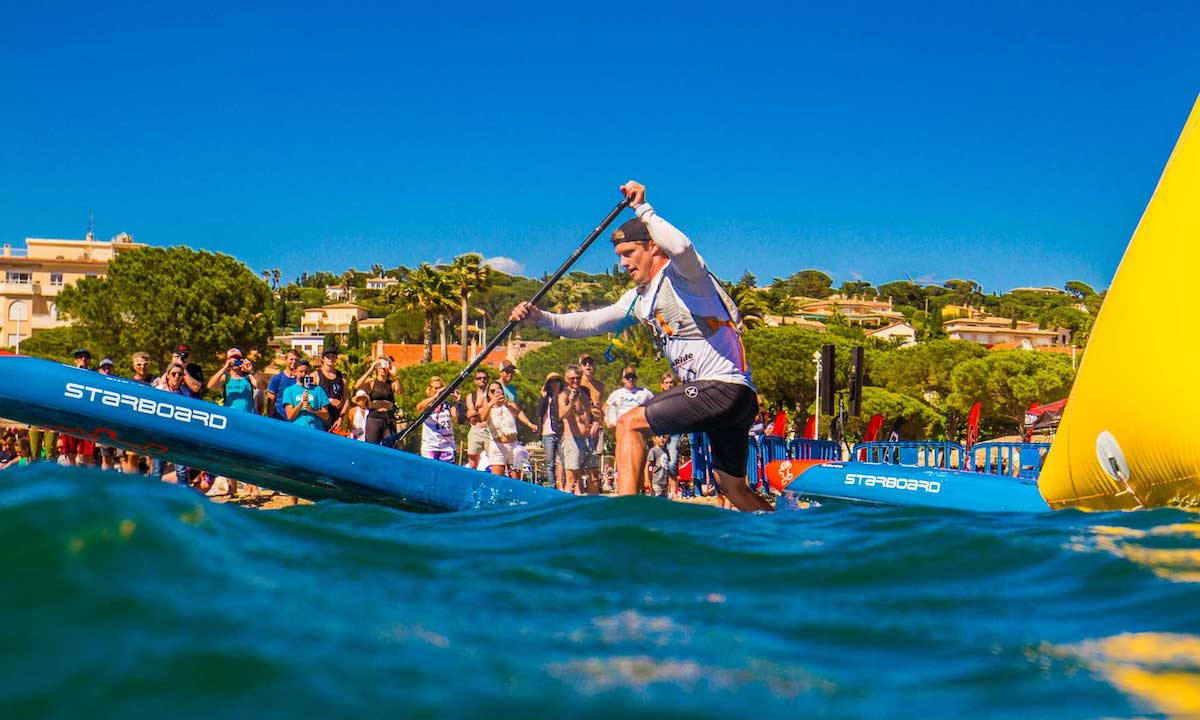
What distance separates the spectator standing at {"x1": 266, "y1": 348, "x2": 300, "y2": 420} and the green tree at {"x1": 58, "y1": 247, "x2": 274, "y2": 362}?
46530 mm

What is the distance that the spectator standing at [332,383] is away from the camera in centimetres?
823

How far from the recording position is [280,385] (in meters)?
8.48

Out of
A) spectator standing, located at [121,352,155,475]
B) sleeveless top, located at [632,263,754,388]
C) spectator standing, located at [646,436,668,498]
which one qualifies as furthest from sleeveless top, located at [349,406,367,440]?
sleeveless top, located at [632,263,754,388]

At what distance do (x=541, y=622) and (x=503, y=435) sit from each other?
7.11m

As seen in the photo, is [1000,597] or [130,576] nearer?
[130,576]

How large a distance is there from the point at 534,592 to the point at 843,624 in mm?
554

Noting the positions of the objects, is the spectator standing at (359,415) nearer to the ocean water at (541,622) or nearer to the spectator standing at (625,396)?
the spectator standing at (625,396)

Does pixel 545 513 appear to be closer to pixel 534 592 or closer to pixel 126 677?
pixel 534 592

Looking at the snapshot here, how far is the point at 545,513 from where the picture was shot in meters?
3.23

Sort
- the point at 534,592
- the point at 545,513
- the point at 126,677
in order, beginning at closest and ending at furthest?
the point at 126,677 < the point at 534,592 < the point at 545,513

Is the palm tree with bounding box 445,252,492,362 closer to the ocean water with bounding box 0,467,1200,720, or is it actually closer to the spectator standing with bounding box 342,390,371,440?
the spectator standing with bounding box 342,390,371,440

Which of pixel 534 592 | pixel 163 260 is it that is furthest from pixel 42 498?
pixel 163 260

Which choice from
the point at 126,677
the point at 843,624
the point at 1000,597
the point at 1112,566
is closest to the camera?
the point at 126,677

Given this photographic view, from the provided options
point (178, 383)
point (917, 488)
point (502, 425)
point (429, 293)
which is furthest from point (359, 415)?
point (429, 293)
